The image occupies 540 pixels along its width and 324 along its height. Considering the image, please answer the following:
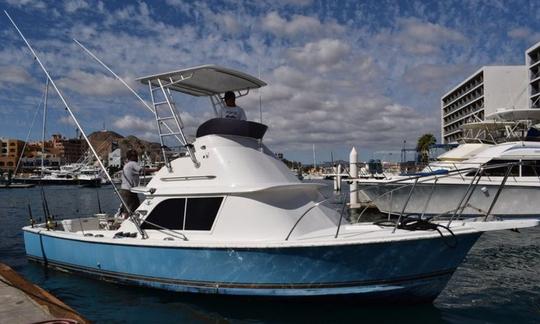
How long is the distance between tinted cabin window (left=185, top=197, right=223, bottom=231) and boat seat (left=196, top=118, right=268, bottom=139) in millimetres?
1422

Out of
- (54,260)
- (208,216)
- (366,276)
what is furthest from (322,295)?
(54,260)

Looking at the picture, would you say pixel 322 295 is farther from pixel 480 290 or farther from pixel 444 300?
pixel 480 290

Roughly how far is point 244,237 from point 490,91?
78518 millimetres

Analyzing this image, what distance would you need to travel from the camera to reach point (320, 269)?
730cm

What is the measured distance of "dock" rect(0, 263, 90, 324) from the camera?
5.92 meters

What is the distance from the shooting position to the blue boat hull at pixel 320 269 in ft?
23.5

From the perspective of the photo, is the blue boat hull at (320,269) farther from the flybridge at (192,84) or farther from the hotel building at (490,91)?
the hotel building at (490,91)

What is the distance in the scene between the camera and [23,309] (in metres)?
6.36

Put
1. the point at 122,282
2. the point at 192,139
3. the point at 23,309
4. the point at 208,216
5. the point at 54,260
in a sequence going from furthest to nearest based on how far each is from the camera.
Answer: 1. the point at 54,260
2. the point at 192,139
3. the point at 122,282
4. the point at 208,216
5. the point at 23,309

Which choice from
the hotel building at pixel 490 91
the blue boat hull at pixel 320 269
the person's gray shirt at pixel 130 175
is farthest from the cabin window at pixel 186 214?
the hotel building at pixel 490 91

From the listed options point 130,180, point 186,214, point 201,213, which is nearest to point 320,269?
point 201,213

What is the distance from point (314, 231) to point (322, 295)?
1.22m

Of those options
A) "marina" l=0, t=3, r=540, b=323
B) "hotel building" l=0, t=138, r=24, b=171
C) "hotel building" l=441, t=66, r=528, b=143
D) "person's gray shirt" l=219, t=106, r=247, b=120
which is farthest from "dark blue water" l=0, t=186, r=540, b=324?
"hotel building" l=0, t=138, r=24, b=171

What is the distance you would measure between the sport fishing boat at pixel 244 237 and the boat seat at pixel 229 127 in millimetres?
21
